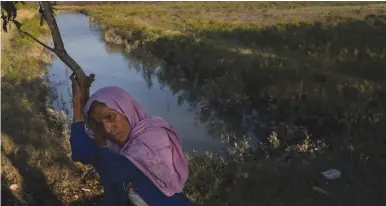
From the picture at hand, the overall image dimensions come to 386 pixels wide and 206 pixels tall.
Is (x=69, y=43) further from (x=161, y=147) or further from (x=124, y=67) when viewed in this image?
(x=161, y=147)

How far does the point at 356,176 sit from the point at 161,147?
3.73m

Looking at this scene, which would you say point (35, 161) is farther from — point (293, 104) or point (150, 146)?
point (293, 104)

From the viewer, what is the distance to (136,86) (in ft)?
41.1

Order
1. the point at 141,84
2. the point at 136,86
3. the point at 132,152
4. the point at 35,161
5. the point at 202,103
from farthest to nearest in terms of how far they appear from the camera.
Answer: the point at 141,84
the point at 136,86
the point at 202,103
the point at 35,161
the point at 132,152

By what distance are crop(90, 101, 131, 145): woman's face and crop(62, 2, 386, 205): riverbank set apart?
9.65 ft

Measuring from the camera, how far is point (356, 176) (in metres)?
4.81

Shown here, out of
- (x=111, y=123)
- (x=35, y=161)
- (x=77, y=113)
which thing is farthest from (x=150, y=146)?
(x=35, y=161)

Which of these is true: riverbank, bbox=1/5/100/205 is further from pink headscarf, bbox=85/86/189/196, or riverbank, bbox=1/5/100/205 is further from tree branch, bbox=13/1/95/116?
pink headscarf, bbox=85/86/189/196


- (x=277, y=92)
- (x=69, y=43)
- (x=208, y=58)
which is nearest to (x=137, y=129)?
(x=277, y=92)

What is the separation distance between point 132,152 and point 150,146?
6 cm

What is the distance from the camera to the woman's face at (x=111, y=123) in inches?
64.6

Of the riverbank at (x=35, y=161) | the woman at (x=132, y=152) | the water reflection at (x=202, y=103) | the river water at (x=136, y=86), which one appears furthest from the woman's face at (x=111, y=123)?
the water reflection at (x=202, y=103)

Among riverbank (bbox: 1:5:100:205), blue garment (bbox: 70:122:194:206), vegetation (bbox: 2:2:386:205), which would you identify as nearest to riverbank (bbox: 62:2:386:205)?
vegetation (bbox: 2:2:386:205)

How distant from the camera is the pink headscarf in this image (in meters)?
1.57
